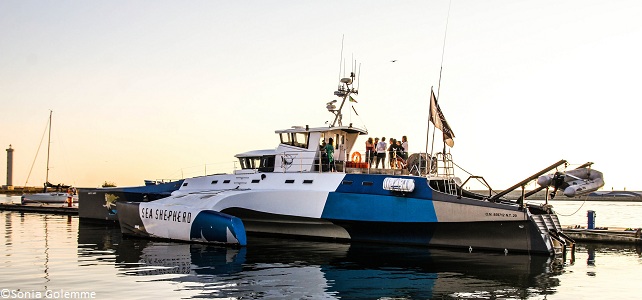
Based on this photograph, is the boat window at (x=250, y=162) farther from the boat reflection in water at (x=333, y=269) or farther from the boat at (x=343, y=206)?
the boat reflection in water at (x=333, y=269)

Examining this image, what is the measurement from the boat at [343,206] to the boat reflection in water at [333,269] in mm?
665

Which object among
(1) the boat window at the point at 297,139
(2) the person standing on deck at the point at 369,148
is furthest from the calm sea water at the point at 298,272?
(1) the boat window at the point at 297,139

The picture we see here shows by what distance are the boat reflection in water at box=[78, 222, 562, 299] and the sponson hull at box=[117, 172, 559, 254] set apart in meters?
0.66

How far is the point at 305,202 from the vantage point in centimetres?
2491

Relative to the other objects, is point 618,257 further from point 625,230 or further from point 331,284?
point 331,284

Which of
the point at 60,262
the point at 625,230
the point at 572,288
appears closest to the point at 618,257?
the point at 625,230

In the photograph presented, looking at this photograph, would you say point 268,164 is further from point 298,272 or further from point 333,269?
point 298,272

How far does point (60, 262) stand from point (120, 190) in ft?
54.4

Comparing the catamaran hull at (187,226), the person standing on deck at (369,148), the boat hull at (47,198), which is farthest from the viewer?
the boat hull at (47,198)

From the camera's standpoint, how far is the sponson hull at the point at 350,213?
70.5 ft

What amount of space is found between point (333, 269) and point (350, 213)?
650cm

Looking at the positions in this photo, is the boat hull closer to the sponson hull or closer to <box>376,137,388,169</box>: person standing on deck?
the sponson hull

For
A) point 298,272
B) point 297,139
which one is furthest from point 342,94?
point 298,272

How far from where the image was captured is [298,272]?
55.4 ft
